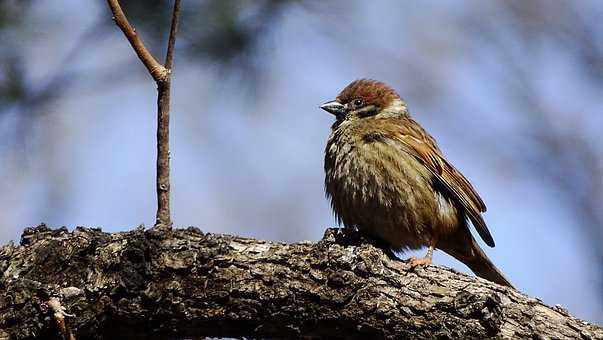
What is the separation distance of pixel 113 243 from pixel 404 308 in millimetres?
1086

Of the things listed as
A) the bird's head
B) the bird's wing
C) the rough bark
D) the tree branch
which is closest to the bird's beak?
the bird's head

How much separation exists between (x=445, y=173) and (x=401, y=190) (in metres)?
0.53

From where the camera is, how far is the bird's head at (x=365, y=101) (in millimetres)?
5246

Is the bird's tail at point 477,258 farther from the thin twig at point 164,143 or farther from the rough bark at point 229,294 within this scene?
the thin twig at point 164,143

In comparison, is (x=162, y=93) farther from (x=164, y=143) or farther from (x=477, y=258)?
(x=477, y=258)

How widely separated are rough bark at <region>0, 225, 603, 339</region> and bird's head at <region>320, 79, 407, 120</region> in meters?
2.07

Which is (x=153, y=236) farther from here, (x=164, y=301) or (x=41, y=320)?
(x=41, y=320)

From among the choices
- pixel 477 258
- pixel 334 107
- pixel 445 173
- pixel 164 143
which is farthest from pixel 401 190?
pixel 164 143

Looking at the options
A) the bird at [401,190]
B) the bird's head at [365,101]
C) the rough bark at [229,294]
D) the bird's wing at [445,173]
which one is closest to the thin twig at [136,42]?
the rough bark at [229,294]

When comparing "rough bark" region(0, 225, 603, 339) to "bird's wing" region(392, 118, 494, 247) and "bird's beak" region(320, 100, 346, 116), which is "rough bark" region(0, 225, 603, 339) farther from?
"bird's beak" region(320, 100, 346, 116)

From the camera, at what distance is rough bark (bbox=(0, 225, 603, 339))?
2.86 meters

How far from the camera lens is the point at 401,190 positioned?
4512 mm

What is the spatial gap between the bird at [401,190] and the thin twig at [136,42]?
164 cm

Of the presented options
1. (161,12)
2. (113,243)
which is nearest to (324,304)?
(113,243)
